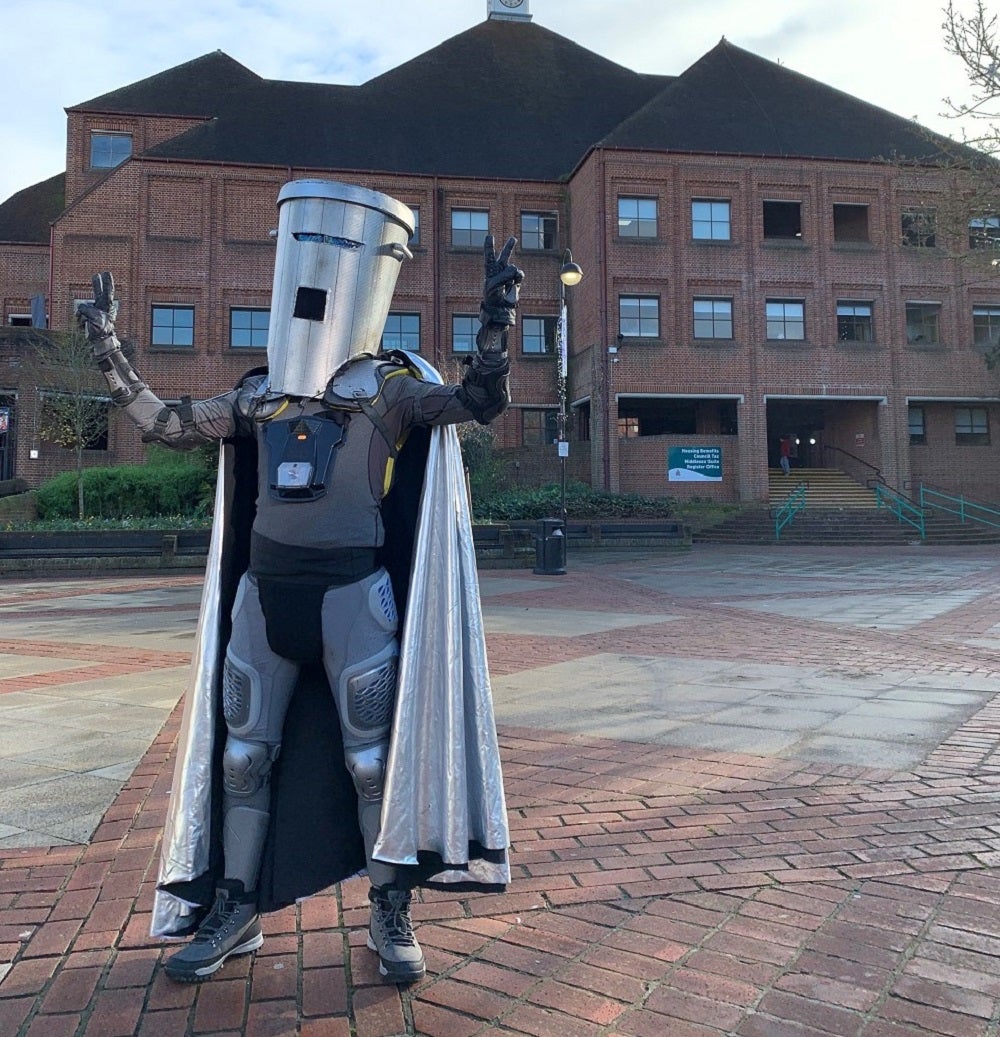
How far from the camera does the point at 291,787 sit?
2.63 metres

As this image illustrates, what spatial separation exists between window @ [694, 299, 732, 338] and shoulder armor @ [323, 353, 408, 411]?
30.2m

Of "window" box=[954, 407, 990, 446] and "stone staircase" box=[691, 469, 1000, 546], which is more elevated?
"window" box=[954, 407, 990, 446]

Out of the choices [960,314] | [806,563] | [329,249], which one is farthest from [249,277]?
[329,249]

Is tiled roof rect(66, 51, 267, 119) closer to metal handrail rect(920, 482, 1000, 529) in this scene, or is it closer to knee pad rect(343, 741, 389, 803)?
metal handrail rect(920, 482, 1000, 529)

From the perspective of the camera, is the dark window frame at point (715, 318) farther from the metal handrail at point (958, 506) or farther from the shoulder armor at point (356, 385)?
the shoulder armor at point (356, 385)

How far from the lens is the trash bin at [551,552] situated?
679 inches

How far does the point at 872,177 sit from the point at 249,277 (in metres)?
23.9

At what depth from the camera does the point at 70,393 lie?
79.8ft

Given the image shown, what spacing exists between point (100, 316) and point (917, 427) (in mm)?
35272

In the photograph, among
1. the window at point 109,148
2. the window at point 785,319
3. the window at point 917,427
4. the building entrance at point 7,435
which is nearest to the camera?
the building entrance at point 7,435

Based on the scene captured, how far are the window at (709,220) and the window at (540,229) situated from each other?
5784mm

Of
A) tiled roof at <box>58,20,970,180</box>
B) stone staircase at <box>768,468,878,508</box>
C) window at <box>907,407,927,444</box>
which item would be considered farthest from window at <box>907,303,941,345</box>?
stone staircase at <box>768,468,878,508</box>

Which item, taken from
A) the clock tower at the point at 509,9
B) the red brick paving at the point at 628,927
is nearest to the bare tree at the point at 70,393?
the red brick paving at the point at 628,927

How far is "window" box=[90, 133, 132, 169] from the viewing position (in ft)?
116
